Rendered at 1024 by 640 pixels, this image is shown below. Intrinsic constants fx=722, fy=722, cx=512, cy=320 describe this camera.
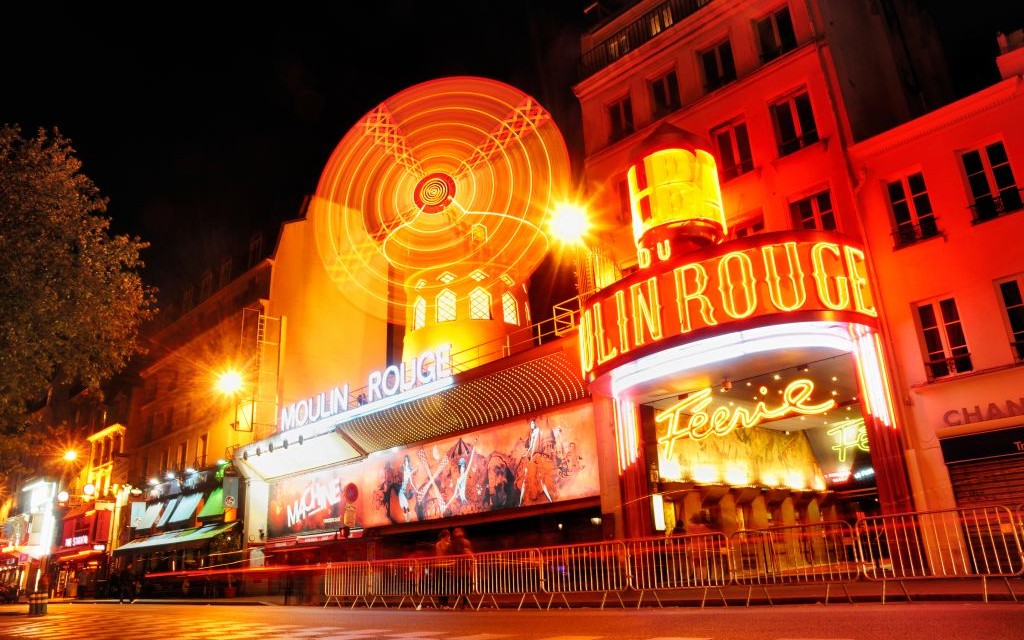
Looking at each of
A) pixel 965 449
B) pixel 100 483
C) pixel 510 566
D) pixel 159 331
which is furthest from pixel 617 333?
pixel 100 483

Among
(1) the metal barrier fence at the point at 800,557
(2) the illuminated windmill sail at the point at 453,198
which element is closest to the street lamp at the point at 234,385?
(2) the illuminated windmill sail at the point at 453,198

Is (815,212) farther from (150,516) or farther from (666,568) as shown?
(150,516)

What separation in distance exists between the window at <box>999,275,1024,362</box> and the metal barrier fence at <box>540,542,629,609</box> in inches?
270

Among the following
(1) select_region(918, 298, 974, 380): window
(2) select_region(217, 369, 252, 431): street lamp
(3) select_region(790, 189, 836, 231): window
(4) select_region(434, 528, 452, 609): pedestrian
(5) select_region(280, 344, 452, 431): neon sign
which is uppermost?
(2) select_region(217, 369, 252, 431): street lamp

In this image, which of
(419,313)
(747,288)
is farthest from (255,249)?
(747,288)

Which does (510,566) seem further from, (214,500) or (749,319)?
(214,500)

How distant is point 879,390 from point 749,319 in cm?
260

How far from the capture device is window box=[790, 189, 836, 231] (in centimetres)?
1370

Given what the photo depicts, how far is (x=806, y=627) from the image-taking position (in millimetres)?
6570

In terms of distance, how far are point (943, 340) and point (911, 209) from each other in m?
2.45

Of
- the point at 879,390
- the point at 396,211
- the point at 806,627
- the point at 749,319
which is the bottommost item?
the point at 806,627

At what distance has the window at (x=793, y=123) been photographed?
1439cm

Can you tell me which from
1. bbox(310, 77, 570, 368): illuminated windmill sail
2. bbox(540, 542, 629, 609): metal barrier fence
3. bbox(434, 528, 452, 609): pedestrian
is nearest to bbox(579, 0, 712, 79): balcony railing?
bbox(310, 77, 570, 368): illuminated windmill sail

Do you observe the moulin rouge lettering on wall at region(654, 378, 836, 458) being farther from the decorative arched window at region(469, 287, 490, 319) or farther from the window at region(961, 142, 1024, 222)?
the decorative arched window at region(469, 287, 490, 319)
